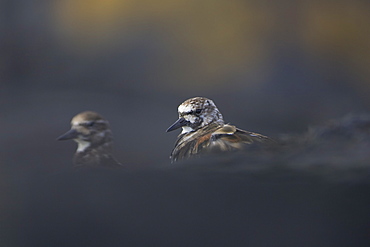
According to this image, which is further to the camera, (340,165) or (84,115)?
(84,115)

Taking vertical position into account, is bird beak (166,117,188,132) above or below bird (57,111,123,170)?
above

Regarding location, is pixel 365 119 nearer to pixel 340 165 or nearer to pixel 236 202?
pixel 340 165

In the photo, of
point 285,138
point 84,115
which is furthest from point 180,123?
point 285,138

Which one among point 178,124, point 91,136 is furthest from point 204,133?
point 91,136

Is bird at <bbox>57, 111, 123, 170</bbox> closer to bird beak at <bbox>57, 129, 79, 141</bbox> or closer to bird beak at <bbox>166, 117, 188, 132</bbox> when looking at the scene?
bird beak at <bbox>57, 129, 79, 141</bbox>

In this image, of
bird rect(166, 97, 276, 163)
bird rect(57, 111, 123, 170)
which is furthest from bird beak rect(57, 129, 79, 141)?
bird rect(166, 97, 276, 163)

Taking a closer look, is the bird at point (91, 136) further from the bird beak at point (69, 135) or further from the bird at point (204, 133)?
the bird at point (204, 133)

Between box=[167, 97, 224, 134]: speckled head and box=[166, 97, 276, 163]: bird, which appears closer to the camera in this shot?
box=[166, 97, 276, 163]: bird

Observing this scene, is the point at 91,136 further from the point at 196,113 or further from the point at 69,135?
the point at 196,113

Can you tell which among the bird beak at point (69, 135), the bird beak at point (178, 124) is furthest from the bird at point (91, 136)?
the bird beak at point (178, 124)
